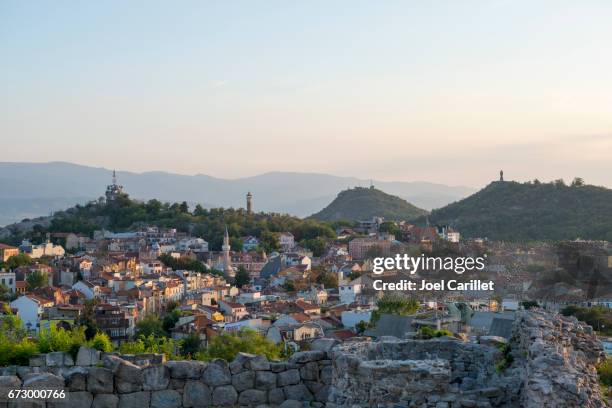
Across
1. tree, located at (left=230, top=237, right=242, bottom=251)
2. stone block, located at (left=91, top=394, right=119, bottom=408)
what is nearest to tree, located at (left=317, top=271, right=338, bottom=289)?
tree, located at (left=230, top=237, right=242, bottom=251)

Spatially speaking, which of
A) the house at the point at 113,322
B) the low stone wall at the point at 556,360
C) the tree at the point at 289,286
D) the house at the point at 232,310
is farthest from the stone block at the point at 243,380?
the tree at the point at 289,286

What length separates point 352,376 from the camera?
5.96 m

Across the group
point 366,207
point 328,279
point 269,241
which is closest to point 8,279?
point 328,279

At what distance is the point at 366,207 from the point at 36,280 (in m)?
83.0

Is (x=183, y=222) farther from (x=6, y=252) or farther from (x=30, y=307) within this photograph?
(x=30, y=307)

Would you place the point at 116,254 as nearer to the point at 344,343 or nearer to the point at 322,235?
the point at 322,235

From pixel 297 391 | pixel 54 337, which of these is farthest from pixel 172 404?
pixel 54 337

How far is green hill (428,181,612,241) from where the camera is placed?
7214 centimetres

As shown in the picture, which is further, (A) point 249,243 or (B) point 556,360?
(A) point 249,243

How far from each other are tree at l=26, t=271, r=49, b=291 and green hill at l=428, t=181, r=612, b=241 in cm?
3967

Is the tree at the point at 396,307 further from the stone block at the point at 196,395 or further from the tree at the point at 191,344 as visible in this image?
the stone block at the point at 196,395

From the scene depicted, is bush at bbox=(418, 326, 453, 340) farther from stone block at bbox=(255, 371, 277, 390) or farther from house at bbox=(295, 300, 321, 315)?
house at bbox=(295, 300, 321, 315)

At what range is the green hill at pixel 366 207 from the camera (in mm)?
133000

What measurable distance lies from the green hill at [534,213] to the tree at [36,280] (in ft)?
130
